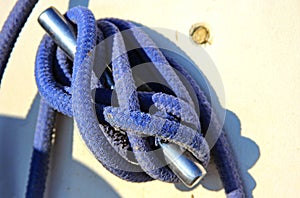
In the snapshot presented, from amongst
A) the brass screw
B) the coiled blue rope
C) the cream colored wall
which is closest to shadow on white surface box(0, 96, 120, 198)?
the cream colored wall

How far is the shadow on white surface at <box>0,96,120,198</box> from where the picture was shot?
878mm

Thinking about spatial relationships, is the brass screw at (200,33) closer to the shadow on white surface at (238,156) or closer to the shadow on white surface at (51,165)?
the shadow on white surface at (238,156)

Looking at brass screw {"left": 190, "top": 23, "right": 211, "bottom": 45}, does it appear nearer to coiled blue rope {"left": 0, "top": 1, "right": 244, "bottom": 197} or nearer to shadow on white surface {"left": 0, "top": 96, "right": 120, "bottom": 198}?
coiled blue rope {"left": 0, "top": 1, "right": 244, "bottom": 197}

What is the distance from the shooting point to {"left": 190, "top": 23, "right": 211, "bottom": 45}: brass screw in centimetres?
84

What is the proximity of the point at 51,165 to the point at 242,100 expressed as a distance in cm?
35

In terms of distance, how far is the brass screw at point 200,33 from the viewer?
844 mm

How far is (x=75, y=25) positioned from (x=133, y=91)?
18 centimetres

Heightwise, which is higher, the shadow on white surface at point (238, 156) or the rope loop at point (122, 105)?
the rope loop at point (122, 105)

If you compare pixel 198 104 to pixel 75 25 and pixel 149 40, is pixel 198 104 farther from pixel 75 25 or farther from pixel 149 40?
pixel 75 25

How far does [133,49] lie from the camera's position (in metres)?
0.81

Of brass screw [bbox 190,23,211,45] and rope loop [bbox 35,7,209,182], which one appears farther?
brass screw [bbox 190,23,211,45]

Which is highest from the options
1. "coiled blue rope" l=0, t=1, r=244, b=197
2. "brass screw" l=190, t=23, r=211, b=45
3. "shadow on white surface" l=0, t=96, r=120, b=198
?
"brass screw" l=190, t=23, r=211, b=45

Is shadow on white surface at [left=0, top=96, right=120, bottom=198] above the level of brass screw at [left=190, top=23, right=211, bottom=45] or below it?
below

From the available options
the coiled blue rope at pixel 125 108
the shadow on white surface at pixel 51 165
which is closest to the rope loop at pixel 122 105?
the coiled blue rope at pixel 125 108
